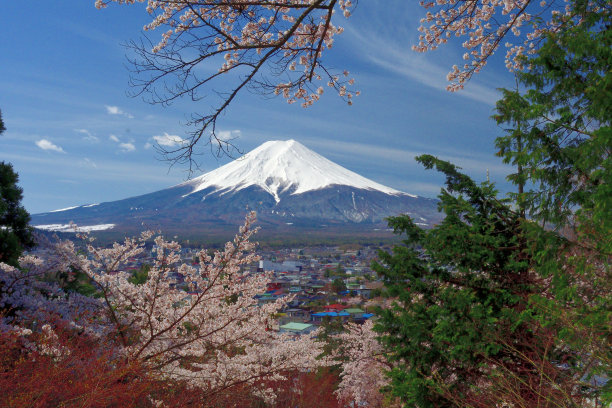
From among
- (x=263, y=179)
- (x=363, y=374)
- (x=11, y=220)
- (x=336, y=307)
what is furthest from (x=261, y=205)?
(x=11, y=220)

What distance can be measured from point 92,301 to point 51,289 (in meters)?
0.86

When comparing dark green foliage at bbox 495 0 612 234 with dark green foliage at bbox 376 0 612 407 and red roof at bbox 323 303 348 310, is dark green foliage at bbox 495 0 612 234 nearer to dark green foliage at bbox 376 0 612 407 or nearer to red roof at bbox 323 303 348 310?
dark green foliage at bbox 376 0 612 407

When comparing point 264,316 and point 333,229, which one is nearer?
point 264,316

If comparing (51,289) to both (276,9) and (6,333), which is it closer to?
(6,333)

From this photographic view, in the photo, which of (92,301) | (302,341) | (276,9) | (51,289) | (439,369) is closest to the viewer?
(276,9)

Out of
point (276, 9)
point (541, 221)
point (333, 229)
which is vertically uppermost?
point (276, 9)

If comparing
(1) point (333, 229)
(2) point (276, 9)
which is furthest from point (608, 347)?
(1) point (333, 229)

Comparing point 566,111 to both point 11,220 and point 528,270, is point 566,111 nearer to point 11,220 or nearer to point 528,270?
point 528,270

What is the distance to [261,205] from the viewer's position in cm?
16175

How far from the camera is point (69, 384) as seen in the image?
157 inches

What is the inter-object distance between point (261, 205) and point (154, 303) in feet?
518

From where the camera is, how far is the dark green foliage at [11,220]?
6.23 meters

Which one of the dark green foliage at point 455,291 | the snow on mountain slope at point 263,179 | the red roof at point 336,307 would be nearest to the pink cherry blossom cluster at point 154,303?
the dark green foliage at point 455,291

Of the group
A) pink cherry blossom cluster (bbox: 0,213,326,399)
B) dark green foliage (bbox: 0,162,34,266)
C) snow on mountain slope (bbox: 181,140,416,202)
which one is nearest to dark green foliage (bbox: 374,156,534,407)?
pink cherry blossom cluster (bbox: 0,213,326,399)
